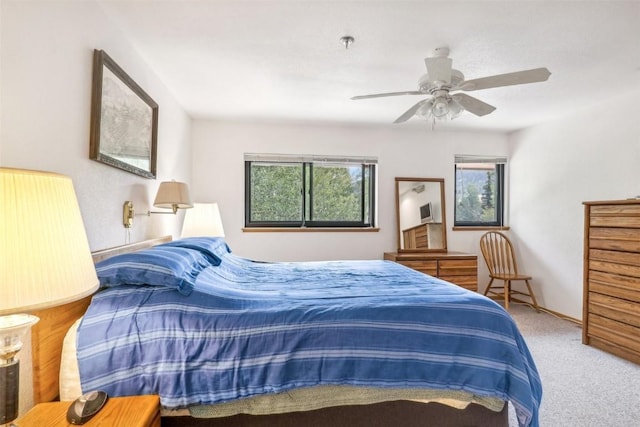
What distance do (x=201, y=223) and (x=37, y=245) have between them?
241 cm

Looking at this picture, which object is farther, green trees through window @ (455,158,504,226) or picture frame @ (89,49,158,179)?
green trees through window @ (455,158,504,226)

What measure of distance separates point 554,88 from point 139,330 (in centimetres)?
360

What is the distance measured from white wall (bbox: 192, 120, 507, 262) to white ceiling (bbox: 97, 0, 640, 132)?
0.78 metres

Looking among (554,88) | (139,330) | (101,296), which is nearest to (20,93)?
(101,296)

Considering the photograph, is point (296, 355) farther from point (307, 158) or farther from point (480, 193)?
point (480, 193)

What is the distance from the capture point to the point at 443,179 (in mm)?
4453

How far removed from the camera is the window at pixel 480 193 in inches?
181

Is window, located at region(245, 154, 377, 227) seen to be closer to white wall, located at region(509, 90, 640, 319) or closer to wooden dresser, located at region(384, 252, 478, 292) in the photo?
wooden dresser, located at region(384, 252, 478, 292)

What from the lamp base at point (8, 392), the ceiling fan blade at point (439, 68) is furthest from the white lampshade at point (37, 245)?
the ceiling fan blade at point (439, 68)

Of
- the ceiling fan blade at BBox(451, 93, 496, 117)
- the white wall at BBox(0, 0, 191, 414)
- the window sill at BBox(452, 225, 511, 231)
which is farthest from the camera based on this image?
the window sill at BBox(452, 225, 511, 231)

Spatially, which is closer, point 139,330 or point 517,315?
point 139,330

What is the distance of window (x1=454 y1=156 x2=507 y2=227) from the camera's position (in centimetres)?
461

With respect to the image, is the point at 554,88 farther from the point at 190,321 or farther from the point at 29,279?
the point at 29,279

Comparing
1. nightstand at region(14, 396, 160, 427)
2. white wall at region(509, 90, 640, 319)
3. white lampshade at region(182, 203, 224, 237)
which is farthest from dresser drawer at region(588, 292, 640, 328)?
white lampshade at region(182, 203, 224, 237)
